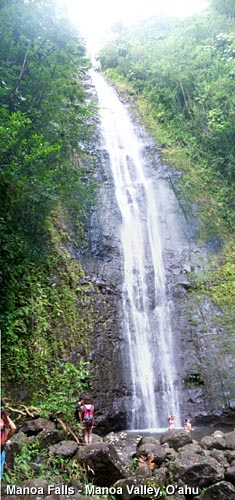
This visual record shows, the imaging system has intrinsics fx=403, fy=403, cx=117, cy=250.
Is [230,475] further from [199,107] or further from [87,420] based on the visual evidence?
[199,107]

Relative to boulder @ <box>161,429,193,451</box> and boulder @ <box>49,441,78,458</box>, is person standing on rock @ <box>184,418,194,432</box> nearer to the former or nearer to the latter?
boulder @ <box>161,429,193,451</box>

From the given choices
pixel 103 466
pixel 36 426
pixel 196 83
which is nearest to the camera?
pixel 103 466

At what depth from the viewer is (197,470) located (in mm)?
5488

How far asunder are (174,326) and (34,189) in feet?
17.6

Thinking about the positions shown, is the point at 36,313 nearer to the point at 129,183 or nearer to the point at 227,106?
the point at 129,183

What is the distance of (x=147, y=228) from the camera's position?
517 inches

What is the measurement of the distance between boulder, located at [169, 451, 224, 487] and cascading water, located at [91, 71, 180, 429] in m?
3.60

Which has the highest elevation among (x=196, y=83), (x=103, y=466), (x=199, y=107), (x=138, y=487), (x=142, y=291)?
(x=196, y=83)

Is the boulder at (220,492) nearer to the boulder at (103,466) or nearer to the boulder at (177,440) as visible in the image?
the boulder at (103,466)

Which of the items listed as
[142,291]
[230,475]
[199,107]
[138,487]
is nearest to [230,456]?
[230,475]

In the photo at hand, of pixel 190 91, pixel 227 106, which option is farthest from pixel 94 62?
pixel 227 106

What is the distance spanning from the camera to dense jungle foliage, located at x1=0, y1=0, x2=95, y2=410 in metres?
7.66

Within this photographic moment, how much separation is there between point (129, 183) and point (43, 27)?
22.4ft

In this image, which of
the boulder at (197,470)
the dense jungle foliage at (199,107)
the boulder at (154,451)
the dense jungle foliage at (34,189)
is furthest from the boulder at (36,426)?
the dense jungle foliage at (199,107)
